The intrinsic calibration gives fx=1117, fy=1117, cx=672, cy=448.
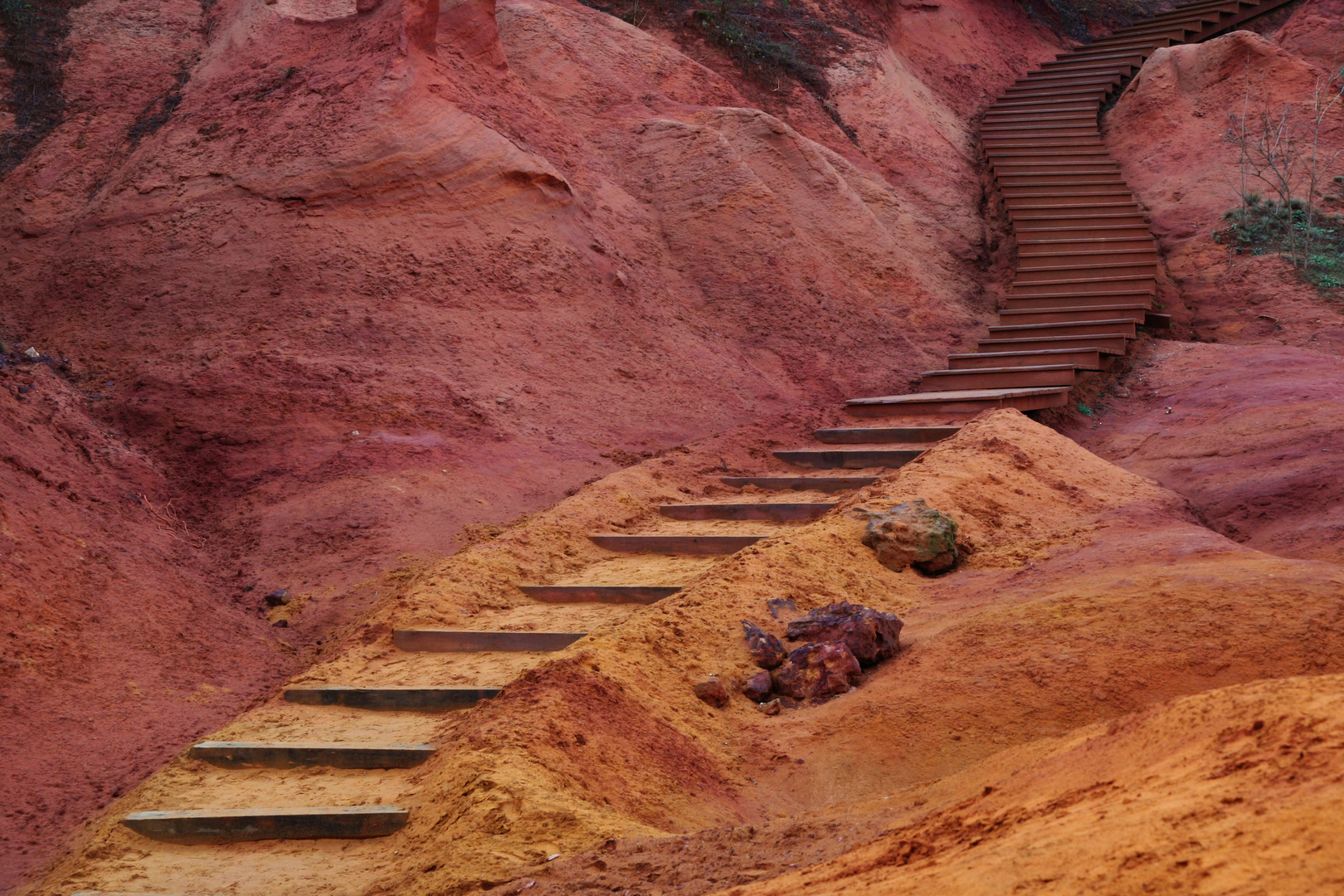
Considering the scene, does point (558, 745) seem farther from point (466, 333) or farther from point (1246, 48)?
point (1246, 48)

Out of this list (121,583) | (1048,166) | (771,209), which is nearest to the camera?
(121,583)

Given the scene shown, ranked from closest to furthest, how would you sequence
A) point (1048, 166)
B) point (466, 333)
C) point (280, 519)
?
point (280, 519)
point (466, 333)
point (1048, 166)

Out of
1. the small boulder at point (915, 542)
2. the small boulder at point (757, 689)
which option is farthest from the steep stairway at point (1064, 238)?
the small boulder at point (757, 689)

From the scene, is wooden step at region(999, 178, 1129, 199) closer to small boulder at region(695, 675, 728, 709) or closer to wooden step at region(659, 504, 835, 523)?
wooden step at region(659, 504, 835, 523)

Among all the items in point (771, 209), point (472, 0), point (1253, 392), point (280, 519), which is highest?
point (472, 0)

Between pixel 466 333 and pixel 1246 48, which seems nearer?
pixel 466 333

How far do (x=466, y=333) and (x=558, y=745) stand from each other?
19.6 feet

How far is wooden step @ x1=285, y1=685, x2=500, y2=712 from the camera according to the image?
216 inches

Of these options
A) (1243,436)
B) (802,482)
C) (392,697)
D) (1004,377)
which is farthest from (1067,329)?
(392,697)

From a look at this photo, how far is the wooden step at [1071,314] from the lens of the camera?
12953mm

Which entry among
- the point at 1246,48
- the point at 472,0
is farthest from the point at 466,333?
the point at 1246,48

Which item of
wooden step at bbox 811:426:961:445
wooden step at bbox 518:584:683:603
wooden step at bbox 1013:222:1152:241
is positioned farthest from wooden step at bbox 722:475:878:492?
wooden step at bbox 1013:222:1152:241

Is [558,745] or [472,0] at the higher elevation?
[472,0]

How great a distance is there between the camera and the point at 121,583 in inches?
260
